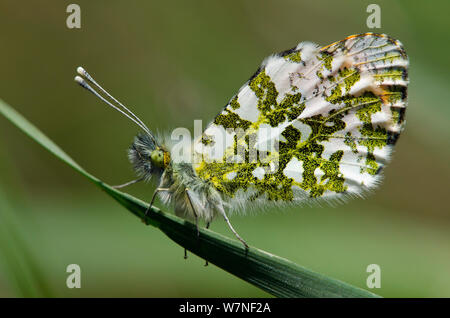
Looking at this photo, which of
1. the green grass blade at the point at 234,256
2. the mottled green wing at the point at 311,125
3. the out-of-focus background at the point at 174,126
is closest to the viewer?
the green grass blade at the point at 234,256

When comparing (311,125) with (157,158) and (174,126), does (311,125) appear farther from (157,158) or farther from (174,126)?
(174,126)

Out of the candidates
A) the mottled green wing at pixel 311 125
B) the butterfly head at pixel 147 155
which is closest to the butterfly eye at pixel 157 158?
the butterfly head at pixel 147 155

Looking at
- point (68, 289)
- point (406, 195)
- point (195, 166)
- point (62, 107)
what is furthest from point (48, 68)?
point (406, 195)

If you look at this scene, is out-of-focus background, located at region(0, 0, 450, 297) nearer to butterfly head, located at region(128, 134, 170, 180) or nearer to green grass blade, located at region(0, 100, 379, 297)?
butterfly head, located at region(128, 134, 170, 180)

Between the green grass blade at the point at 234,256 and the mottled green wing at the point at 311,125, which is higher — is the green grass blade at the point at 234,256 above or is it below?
below

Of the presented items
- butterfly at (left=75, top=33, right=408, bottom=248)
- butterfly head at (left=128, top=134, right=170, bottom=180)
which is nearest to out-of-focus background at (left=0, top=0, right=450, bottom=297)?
butterfly at (left=75, top=33, right=408, bottom=248)

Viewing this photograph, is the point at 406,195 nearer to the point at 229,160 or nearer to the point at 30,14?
the point at 229,160

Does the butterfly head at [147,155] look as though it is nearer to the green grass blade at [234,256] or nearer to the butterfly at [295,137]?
the butterfly at [295,137]

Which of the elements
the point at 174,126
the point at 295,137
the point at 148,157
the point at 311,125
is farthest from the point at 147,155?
the point at 311,125
